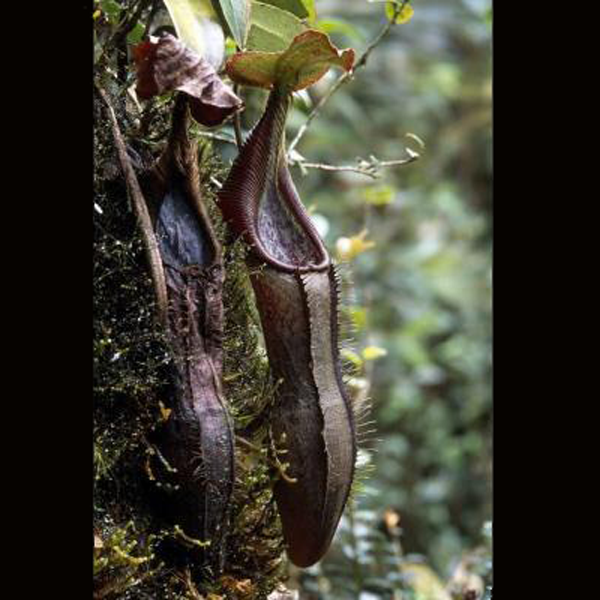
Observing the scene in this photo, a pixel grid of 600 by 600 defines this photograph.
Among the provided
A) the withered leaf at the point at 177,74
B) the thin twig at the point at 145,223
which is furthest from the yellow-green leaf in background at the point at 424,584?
the withered leaf at the point at 177,74

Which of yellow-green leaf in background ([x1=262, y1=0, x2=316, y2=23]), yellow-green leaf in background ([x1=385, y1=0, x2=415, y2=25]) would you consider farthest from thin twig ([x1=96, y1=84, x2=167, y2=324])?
yellow-green leaf in background ([x1=385, y1=0, x2=415, y2=25])

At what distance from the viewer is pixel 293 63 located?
0.85 metres

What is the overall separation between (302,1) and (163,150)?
0.26 m

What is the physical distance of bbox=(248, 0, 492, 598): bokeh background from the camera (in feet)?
12.1

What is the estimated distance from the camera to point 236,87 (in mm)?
981

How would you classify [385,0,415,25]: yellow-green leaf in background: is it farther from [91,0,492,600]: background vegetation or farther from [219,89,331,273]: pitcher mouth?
[91,0,492,600]: background vegetation

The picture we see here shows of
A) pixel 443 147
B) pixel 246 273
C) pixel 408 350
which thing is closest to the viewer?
pixel 246 273

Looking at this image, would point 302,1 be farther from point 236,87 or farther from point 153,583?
point 153,583

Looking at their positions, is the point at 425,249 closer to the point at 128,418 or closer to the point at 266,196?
the point at 266,196

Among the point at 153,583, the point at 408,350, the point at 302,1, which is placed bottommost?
the point at 408,350

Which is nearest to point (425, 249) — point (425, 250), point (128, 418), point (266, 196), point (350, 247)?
point (425, 250)

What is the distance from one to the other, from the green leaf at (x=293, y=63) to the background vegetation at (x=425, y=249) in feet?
8.02
